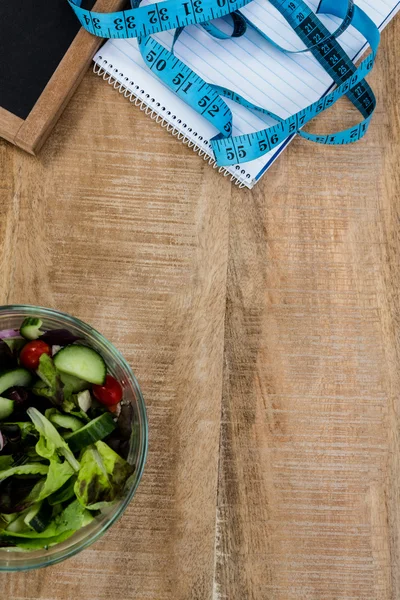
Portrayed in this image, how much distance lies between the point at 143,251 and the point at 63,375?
34 centimetres

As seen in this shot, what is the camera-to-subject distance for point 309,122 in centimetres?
138

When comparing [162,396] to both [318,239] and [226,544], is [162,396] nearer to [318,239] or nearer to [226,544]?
[226,544]

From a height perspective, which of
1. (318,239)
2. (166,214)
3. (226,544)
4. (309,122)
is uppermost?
(309,122)

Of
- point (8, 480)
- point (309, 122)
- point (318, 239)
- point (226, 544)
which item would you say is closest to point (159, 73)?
point (309, 122)

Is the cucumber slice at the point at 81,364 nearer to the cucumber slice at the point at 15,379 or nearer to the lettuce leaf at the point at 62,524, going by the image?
the cucumber slice at the point at 15,379

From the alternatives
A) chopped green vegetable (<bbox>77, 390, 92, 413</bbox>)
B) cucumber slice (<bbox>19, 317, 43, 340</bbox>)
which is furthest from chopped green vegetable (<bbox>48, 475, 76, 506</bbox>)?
cucumber slice (<bbox>19, 317, 43, 340</bbox>)

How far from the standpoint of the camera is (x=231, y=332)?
1.33 meters

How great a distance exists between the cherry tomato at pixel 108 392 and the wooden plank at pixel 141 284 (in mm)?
192

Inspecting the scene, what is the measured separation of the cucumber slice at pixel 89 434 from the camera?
1.03m

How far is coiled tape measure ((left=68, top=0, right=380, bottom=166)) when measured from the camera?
1.31 m

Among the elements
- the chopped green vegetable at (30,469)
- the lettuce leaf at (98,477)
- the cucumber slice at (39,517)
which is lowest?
the cucumber slice at (39,517)

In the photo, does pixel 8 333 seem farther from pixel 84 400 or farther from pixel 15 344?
pixel 84 400

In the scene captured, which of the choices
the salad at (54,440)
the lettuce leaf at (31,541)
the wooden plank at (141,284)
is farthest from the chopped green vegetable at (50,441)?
the wooden plank at (141,284)

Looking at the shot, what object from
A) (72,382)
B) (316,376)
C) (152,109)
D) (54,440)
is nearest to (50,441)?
(54,440)
